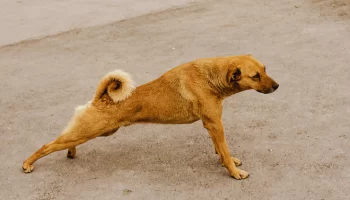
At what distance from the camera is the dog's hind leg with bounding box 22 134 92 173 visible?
5.56 meters

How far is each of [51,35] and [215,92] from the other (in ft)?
20.0

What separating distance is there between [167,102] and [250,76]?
977 millimetres

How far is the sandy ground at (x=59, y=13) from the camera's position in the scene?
10.8m

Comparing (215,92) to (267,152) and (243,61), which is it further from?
(267,152)

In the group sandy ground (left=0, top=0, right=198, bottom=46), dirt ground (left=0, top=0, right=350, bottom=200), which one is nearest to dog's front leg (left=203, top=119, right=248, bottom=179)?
dirt ground (left=0, top=0, right=350, bottom=200)

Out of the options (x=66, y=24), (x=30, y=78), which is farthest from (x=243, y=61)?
(x=66, y=24)

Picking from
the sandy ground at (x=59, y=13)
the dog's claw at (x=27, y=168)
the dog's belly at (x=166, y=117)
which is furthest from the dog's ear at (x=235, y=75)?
the sandy ground at (x=59, y=13)

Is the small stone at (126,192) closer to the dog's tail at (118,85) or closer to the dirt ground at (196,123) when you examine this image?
the dirt ground at (196,123)

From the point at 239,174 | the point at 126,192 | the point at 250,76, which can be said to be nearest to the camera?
the point at 250,76

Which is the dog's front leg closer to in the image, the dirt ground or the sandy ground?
the dirt ground

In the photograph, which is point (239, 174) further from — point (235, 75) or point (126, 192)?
point (126, 192)

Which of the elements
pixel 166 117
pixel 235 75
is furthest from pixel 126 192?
pixel 235 75

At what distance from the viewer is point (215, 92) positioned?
542 centimetres

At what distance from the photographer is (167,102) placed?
5.55m
